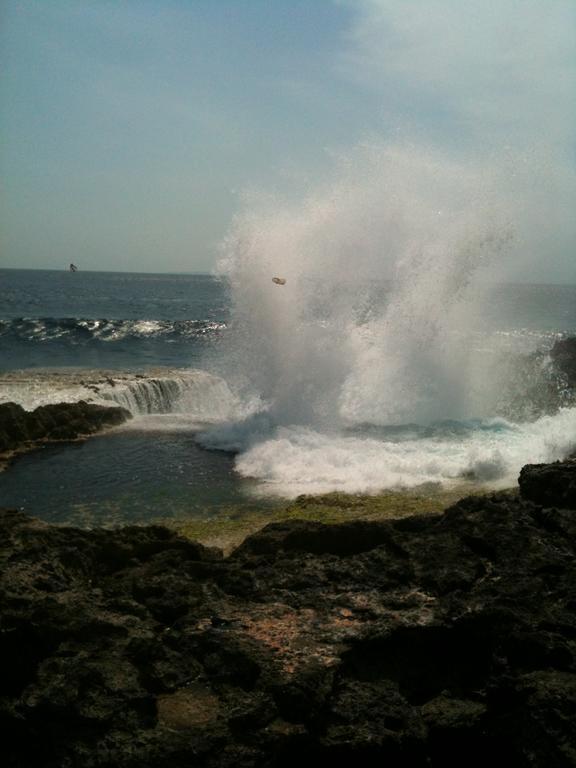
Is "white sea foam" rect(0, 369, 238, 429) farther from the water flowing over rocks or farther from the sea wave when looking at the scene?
the sea wave

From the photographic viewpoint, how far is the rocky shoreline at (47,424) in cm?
1706

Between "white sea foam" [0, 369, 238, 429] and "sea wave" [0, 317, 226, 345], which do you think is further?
"sea wave" [0, 317, 226, 345]

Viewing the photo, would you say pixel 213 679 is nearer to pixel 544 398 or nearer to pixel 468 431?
pixel 468 431

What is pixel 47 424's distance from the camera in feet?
60.0

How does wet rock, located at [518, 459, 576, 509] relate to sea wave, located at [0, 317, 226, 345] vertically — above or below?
below

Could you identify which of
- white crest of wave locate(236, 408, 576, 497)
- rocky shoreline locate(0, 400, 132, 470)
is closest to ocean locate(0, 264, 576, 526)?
white crest of wave locate(236, 408, 576, 497)

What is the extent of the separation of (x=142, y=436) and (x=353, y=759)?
15045 millimetres

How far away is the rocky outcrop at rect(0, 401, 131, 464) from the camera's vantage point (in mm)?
17156

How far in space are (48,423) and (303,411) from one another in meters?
7.07

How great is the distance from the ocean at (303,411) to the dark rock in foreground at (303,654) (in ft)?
20.0

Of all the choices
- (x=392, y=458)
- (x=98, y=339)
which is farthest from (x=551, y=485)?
(x=98, y=339)

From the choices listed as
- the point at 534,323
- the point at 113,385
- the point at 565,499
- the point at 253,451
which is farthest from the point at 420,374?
the point at 534,323

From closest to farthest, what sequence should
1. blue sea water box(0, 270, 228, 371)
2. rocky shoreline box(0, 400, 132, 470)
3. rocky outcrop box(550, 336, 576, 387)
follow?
rocky shoreline box(0, 400, 132, 470), rocky outcrop box(550, 336, 576, 387), blue sea water box(0, 270, 228, 371)

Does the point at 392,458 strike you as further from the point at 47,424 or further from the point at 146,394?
the point at 146,394
